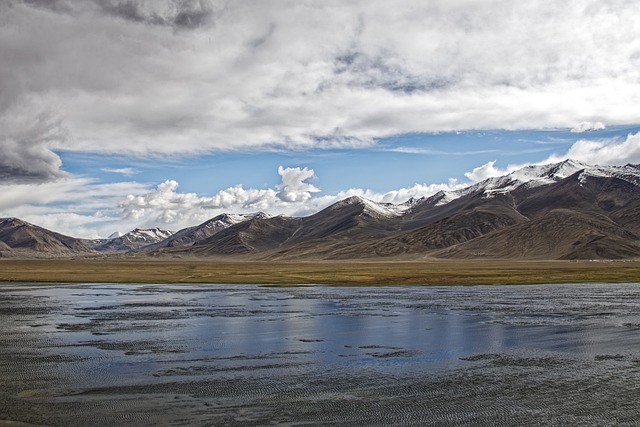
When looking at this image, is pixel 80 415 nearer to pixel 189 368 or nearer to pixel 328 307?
pixel 189 368

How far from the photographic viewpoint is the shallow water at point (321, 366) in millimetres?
19359

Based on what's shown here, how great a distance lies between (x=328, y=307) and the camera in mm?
57375

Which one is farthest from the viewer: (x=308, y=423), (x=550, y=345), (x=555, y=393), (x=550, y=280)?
(x=550, y=280)

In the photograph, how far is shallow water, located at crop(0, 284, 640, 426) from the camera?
63.5 feet

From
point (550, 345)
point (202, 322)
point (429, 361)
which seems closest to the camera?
point (429, 361)

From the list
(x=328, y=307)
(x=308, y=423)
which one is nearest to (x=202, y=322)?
(x=328, y=307)

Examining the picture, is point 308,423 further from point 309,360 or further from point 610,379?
point 610,379

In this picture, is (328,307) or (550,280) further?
(550,280)

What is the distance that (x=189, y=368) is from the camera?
87.3ft

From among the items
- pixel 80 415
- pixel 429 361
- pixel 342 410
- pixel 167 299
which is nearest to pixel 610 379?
pixel 429 361

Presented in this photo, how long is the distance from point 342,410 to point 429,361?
10.3 meters

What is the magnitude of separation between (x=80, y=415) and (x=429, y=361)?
16118 mm

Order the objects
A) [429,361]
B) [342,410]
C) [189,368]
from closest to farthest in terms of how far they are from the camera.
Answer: [342,410] → [189,368] → [429,361]

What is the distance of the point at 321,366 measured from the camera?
27.3m
